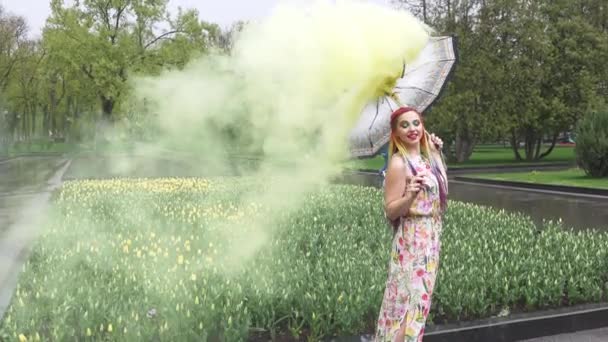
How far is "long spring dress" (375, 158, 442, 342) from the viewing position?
12.2ft

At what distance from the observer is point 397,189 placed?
12.2 ft

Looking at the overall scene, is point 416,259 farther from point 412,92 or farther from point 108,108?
point 108,108

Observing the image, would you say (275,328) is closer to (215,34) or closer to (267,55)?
(267,55)

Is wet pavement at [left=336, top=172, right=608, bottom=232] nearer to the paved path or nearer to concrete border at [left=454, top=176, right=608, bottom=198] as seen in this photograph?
concrete border at [left=454, top=176, right=608, bottom=198]

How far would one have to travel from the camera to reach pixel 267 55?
193 inches

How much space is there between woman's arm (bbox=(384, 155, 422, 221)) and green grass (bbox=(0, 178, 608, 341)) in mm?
1442

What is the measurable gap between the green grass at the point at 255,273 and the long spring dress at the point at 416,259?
1.06m

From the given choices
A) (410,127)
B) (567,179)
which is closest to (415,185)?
(410,127)

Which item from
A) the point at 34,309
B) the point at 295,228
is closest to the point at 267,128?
the point at 34,309

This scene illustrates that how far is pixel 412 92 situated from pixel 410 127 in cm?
71

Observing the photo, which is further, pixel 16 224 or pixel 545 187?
pixel 545 187

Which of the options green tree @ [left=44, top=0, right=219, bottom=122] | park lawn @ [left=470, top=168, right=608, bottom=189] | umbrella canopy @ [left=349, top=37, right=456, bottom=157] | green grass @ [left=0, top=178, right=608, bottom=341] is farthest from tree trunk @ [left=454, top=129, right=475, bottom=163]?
umbrella canopy @ [left=349, top=37, right=456, bottom=157]

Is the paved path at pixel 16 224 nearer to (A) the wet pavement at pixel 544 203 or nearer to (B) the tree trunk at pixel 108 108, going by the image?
(B) the tree trunk at pixel 108 108

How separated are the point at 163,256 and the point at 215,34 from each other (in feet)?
11.7
